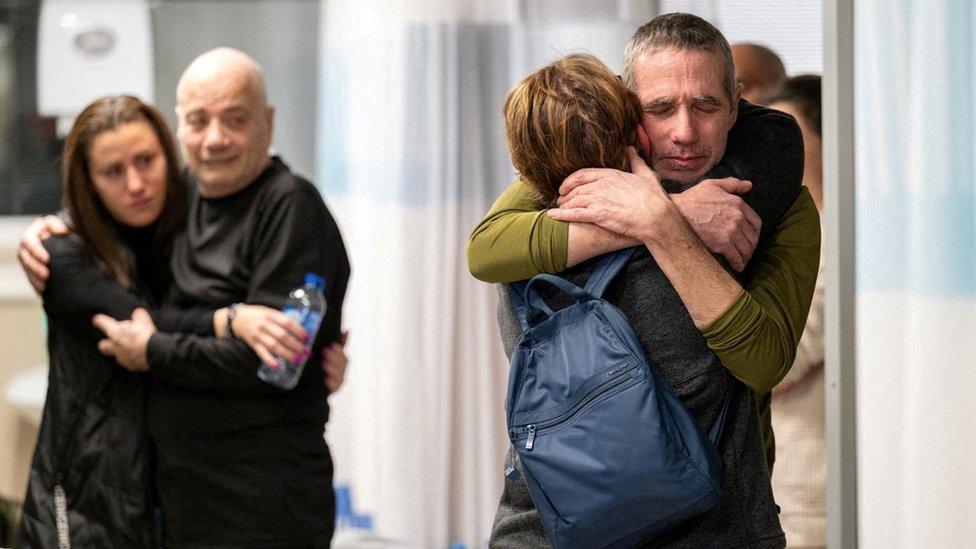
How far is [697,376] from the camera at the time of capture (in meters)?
1.27

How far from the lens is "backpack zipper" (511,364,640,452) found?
1.22 meters

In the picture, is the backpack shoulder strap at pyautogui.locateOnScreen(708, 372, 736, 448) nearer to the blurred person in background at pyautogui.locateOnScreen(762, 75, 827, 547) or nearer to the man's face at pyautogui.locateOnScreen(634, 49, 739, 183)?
the man's face at pyautogui.locateOnScreen(634, 49, 739, 183)

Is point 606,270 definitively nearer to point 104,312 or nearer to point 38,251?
point 104,312

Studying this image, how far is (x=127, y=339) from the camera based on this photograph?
2.08m

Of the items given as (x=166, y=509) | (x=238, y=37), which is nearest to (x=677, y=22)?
(x=166, y=509)

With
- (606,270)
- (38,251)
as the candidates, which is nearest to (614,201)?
(606,270)

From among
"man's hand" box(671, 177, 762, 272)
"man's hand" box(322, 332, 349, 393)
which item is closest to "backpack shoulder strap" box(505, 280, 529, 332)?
"man's hand" box(671, 177, 762, 272)

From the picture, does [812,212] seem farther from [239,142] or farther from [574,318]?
[239,142]

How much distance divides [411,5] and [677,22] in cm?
186

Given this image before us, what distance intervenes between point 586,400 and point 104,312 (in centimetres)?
122

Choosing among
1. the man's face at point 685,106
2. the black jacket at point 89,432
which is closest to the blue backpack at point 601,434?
the man's face at point 685,106

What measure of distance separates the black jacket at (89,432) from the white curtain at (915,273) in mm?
1167

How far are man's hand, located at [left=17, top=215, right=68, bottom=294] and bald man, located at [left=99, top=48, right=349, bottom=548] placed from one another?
0.74ft

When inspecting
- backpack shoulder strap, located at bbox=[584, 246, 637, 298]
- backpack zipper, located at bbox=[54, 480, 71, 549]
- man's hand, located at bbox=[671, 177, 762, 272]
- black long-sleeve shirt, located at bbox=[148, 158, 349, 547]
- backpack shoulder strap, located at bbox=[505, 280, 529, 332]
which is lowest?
backpack zipper, located at bbox=[54, 480, 71, 549]
